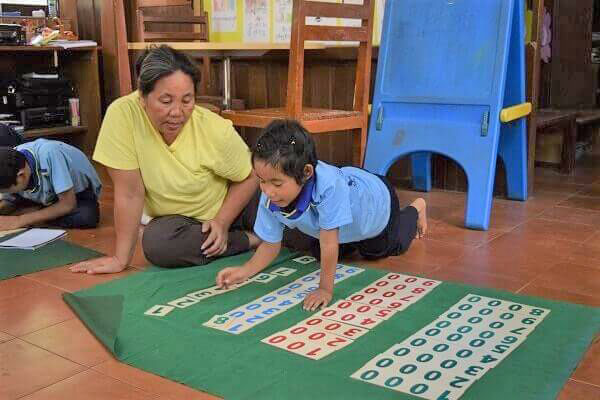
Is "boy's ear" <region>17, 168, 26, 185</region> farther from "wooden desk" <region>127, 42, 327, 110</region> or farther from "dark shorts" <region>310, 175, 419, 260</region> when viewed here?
"dark shorts" <region>310, 175, 419, 260</region>

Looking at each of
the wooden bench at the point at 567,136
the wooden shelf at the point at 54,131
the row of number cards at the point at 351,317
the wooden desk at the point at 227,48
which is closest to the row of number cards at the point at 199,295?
the row of number cards at the point at 351,317

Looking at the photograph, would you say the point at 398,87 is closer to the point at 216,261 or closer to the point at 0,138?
the point at 216,261

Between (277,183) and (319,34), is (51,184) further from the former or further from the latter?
(277,183)

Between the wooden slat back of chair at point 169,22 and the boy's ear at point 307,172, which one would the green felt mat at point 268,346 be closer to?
the boy's ear at point 307,172

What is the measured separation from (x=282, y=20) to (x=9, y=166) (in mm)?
2164

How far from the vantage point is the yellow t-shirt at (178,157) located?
2256 mm

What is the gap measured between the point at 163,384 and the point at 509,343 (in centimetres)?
86

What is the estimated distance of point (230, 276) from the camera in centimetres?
212

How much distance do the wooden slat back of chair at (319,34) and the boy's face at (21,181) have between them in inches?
44.7

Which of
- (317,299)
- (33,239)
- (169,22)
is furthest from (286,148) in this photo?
(169,22)

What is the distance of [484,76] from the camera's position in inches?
121

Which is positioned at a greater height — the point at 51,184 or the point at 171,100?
the point at 171,100

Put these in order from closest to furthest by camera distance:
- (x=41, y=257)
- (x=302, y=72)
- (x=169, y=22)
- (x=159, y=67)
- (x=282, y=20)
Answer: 1. (x=159, y=67)
2. (x=41, y=257)
3. (x=302, y=72)
4. (x=169, y=22)
5. (x=282, y=20)

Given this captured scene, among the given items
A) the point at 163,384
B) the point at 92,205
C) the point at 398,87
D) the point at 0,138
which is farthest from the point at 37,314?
the point at 398,87
